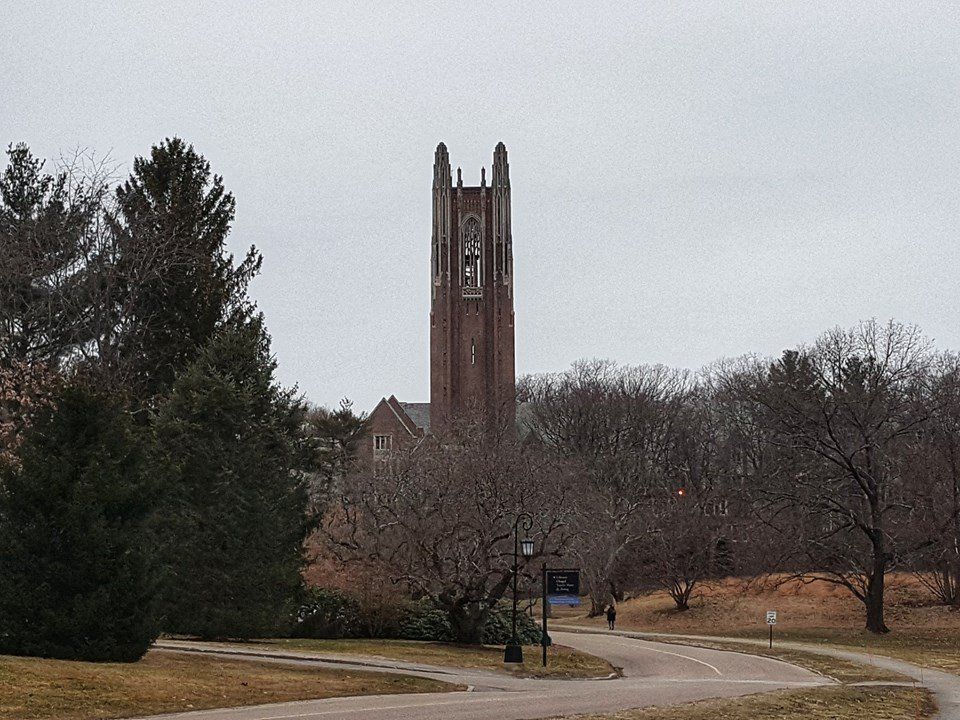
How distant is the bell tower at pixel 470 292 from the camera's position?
3723 inches

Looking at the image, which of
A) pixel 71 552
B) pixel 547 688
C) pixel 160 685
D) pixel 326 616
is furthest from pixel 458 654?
pixel 160 685

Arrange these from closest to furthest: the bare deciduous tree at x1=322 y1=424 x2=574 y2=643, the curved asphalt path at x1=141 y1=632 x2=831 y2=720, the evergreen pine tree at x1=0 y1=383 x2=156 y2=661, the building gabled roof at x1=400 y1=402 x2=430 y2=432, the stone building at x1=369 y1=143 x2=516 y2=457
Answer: the curved asphalt path at x1=141 y1=632 x2=831 y2=720 < the evergreen pine tree at x1=0 y1=383 x2=156 y2=661 < the bare deciduous tree at x1=322 y1=424 x2=574 y2=643 < the stone building at x1=369 y1=143 x2=516 y2=457 < the building gabled roof at x1=400 y1=402 x2=430 y2=432

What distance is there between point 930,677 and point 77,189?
93.0ft

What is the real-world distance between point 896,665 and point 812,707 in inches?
560

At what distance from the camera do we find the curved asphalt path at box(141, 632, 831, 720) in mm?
19969

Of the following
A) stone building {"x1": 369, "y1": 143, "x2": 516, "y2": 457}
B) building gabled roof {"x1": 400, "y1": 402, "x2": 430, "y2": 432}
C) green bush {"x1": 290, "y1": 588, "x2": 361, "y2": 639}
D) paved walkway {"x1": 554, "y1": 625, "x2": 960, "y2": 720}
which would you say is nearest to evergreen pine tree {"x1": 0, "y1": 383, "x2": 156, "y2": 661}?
paved walkway {"x1": 554, "y1": 625, "x2": 960, "y2": 720}

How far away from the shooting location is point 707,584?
64.6 metres

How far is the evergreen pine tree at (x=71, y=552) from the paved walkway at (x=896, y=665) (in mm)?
16638

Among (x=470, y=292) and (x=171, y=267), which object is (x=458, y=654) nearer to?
(x=171, y=267)

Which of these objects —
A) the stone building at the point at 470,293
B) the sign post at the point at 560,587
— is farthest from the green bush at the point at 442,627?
the stone building at the point at 470,293

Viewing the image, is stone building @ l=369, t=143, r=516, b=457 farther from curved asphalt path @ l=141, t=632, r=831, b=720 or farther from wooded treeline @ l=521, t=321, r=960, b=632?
curved asphalt path @ l=141, t=632, r=831, b=720

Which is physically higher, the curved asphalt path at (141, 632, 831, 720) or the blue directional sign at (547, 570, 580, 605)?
the blue directional sign at (547, 570, 580, 605)

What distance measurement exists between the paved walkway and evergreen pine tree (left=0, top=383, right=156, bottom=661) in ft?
54.6

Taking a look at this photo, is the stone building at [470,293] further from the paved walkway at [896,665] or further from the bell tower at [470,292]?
the paved walkway at [896,665]
